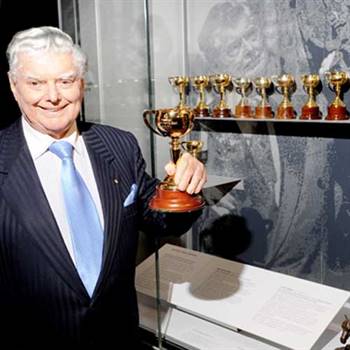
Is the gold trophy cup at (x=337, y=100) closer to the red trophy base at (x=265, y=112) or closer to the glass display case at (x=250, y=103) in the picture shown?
the glass display case at (x=250, y=103)

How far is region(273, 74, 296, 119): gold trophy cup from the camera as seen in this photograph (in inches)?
71.4

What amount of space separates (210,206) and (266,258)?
0.34 m

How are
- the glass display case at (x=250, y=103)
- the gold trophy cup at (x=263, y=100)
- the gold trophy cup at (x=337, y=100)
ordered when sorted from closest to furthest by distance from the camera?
the gold trophy cup at (x=337, y=100)
the glass display case at (x=250, y=103)
the gold trophy cup at (x=263, y=100)

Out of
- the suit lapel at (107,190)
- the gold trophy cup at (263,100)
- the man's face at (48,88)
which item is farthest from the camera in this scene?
the gold trophy cup at (263,100)

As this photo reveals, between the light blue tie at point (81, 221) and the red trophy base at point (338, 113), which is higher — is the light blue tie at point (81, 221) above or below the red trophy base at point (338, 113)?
below

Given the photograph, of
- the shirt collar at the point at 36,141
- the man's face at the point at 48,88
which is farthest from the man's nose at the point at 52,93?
the shirt collar at the point at 36,141

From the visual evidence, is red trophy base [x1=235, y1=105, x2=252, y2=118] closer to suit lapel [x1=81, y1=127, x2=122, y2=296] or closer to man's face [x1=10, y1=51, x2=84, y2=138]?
suit lapel [x1=81, y1=127, x2=122, y2=296]

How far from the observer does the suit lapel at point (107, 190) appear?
3.51 ft

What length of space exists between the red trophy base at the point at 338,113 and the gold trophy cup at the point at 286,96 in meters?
0.18

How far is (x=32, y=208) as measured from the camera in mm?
995

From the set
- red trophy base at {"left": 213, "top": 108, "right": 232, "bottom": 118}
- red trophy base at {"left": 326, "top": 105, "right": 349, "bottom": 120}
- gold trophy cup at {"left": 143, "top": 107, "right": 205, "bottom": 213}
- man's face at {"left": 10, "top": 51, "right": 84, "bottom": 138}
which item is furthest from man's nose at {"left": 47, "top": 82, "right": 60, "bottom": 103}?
red trophy base at {"left": 213, "top": 108, "right": 232, "bottom": 118}

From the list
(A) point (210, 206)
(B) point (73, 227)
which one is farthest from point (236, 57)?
(B) point (73, 227)

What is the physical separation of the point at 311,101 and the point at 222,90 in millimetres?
417

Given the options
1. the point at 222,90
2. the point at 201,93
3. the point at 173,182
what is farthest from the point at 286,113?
the point at 173,182
